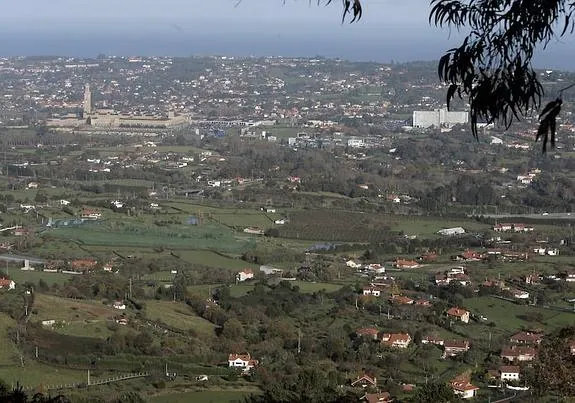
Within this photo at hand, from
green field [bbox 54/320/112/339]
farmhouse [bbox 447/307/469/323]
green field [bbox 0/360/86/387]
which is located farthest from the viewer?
farmhouse [bbox 447/307/469/323]

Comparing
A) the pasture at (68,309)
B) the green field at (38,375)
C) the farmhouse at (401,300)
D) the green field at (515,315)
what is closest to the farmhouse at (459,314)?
the green field at (515,315)

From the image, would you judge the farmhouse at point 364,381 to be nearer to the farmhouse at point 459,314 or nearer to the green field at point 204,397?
the green field at point 204,397

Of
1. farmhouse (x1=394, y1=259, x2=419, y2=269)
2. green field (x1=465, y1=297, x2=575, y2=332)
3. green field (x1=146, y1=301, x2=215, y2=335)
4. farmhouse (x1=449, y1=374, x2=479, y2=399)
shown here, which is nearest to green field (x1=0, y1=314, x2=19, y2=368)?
green field (x1=146, y1=301, x2=215, y2=335)

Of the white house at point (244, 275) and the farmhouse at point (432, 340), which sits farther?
the white house at point (244, 275)

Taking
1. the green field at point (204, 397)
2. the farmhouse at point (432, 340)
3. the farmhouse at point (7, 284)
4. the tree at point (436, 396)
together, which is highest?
the tree at point (436, 396)

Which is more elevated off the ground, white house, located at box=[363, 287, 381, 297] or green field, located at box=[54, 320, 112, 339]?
green field, located at box=[54, 320, 112, 339]

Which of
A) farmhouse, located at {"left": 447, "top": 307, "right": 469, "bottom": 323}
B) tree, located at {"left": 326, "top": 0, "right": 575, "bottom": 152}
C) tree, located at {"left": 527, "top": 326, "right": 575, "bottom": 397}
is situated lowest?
farmhouse, located at {"left": 447, "top": 307, "right": 469, "bottom": 323}

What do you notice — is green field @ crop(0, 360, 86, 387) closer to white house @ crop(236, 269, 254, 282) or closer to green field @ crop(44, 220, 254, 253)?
white house @ crop(236, 269, 254, 282)

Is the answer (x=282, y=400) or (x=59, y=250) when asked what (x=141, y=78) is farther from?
(x=282, y=400)
